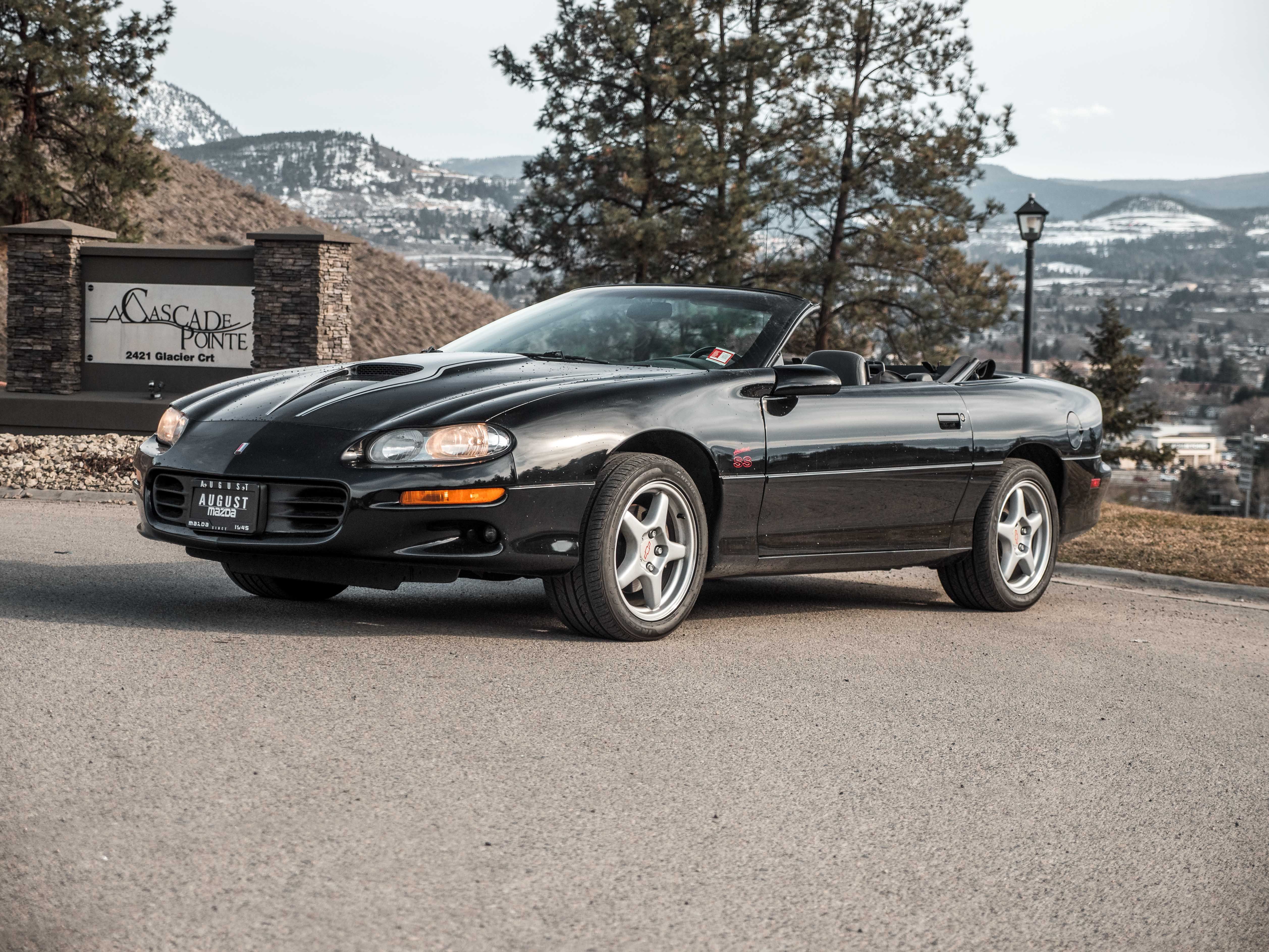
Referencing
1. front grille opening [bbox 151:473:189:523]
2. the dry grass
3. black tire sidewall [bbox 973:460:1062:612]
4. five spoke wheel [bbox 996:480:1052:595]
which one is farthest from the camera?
the dry grass

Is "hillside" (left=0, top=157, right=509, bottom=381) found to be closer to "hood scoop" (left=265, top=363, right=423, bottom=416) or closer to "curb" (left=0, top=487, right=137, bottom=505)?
"curb" (left=0, top=487, right=137, bottom=505)

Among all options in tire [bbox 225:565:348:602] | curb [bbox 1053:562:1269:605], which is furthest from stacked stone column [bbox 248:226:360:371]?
tire [bbox 225:565:348:602]

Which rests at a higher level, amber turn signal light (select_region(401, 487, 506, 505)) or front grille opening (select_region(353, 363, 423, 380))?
front grille opening (select_region(353, 363, 423, 380))

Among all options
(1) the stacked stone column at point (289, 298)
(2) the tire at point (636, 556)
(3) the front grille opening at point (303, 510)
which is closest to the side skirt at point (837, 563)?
(2) the tire at point (636, 556)

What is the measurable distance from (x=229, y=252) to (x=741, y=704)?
642 inches

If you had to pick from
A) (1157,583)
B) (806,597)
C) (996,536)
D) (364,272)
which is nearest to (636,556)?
(806,597)

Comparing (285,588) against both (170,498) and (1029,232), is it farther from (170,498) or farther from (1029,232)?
(1029,232)

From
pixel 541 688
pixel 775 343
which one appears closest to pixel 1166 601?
pixel 775 343

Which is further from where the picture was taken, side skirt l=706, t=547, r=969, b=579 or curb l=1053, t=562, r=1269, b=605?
curb l=1053, t=562, r=1269, b=605

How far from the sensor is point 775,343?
263 inches

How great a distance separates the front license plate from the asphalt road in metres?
0.42

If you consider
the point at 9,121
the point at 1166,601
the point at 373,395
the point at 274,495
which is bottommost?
the point at 1166,601

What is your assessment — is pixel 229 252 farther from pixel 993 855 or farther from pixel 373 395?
pixel 993 855

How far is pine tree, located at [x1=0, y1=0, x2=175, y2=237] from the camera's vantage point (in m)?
30.5
